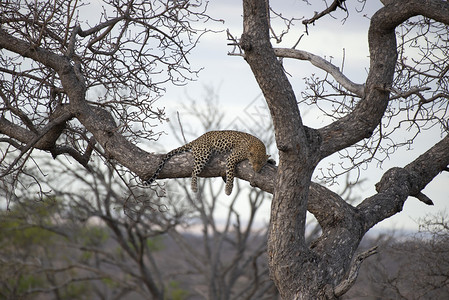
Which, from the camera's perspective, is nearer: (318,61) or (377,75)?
(377,75)

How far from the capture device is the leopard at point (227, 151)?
6008 millimetres

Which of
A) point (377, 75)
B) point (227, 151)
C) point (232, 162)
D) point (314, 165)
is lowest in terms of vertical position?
point (314, 165)

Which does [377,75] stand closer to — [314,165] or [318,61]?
[318,61]

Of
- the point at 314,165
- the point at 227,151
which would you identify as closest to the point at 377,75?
the point at 314,165

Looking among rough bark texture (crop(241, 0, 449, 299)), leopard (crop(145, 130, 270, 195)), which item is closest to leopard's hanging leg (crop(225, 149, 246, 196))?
leopard (crop(145, 130, 270, 195))

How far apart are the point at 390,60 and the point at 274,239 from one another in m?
2.47

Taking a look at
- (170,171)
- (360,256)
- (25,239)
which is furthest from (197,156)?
(25,239)

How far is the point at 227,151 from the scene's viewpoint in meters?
6.79

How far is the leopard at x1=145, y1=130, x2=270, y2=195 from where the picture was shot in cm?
601

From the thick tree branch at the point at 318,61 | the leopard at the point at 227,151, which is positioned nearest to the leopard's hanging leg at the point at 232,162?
the leopard at the point at 227,151

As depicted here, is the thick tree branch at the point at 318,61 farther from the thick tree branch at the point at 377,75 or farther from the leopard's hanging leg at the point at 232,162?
the leopard's hanging leg at the point at 232,162

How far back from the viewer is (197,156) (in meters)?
6.13

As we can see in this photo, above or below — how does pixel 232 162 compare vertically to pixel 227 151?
below

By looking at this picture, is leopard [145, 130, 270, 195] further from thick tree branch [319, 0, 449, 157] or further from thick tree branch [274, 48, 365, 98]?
Result: thick tree branch [274, 48, 365, 98]
